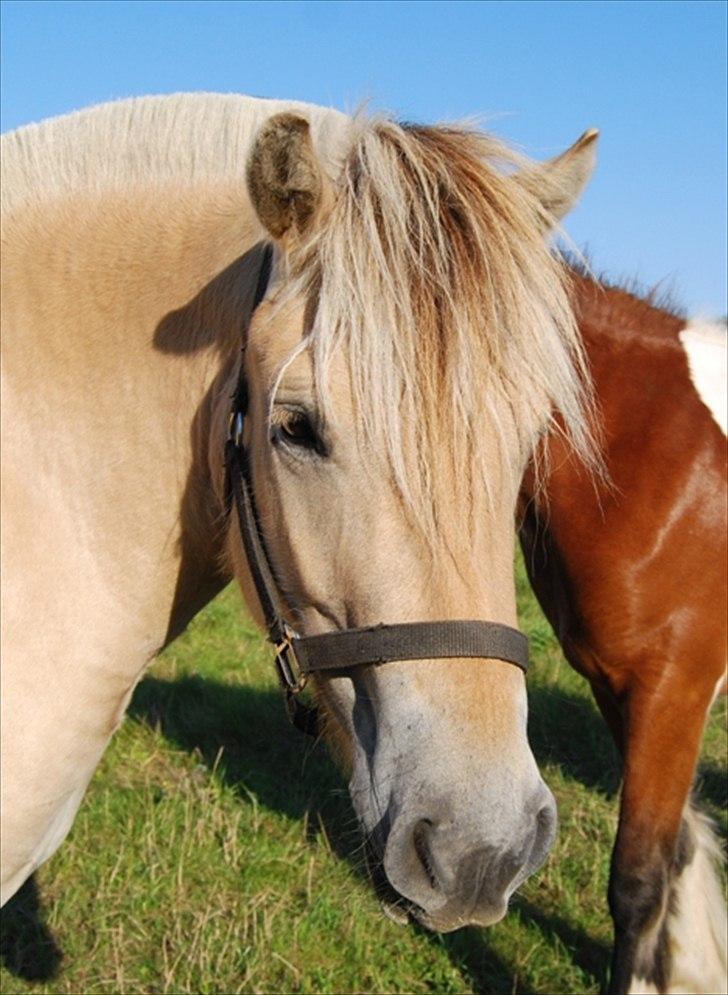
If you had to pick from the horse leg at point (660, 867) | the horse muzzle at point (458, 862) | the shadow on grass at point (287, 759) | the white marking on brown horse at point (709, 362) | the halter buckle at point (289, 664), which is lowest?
the shadow on grass at point (287, 759)

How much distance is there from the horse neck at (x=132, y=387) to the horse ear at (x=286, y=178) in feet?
0.78

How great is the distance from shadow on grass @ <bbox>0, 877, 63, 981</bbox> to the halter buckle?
201 centimetres

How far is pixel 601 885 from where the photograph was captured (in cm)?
412

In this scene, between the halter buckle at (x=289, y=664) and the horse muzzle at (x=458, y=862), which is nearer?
the horse muzzle at (x=458, y=862)

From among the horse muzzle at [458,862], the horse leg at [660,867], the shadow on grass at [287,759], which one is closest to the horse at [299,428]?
the horse muzzle at [458,862]

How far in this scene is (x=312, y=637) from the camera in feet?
6.11

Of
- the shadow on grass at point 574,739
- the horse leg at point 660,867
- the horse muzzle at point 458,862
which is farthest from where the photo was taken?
the shadow on grass at point 574,739

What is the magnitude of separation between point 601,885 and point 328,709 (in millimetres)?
2663

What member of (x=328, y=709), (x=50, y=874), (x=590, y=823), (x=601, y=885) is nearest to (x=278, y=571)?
(x=328, y=709)

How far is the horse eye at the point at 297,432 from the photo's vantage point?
69.9 inches

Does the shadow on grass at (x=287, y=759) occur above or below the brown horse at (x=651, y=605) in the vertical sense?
below

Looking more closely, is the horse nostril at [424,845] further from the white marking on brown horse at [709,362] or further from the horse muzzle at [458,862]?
the white marking on brown horse at [709,362]

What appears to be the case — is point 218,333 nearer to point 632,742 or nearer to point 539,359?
point 539,359

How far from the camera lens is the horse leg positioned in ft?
11.0
